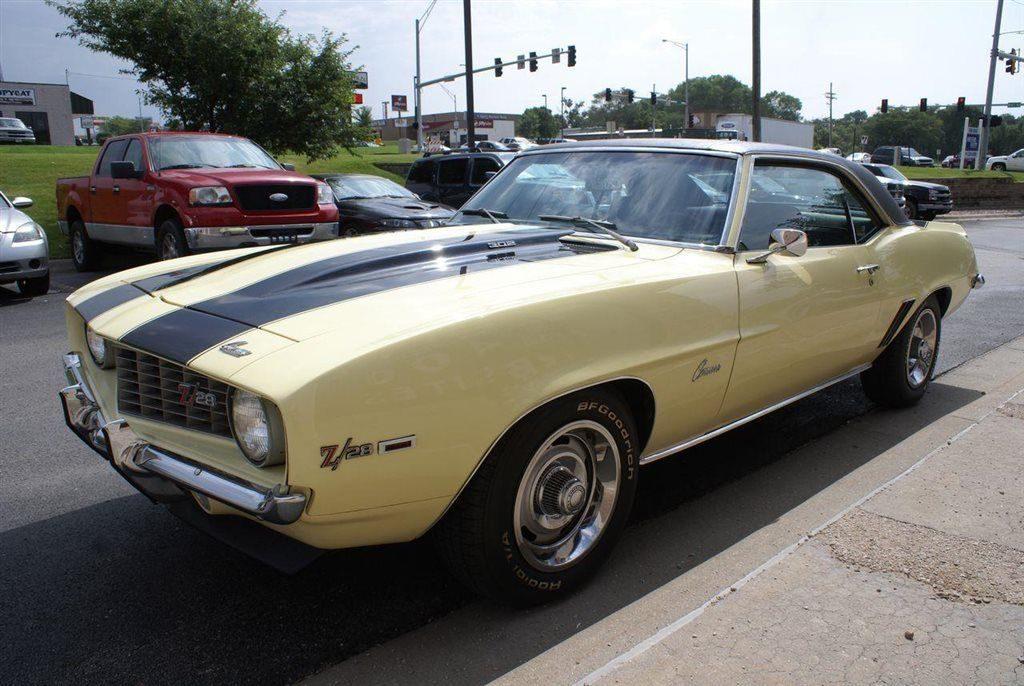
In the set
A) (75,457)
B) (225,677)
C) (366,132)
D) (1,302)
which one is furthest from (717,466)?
(366,132)

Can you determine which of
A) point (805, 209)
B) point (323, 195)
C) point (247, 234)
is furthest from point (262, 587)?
point (323, 195)

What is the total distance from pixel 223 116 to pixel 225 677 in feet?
49.2

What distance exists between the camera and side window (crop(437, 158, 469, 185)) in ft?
48.6

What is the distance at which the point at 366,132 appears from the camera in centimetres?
1766

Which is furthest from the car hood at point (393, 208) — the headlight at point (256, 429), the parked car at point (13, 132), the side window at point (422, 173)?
the parked car at point (13, 132)

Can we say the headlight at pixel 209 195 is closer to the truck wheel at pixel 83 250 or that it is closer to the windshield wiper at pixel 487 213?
the truck wheel at pixel 83 250

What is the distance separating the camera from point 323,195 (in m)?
10.3

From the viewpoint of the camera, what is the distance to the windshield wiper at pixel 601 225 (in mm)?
3422

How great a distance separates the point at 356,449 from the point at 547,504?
0.82 metres

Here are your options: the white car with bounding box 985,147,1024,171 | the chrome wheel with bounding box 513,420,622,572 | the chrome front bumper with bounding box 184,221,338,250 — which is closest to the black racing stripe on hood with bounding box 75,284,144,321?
the chrome wheel with bounding box 513,420,622,572

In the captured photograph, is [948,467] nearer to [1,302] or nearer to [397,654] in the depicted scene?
[397,654]

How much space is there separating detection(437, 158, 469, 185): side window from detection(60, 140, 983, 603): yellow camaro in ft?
35.3

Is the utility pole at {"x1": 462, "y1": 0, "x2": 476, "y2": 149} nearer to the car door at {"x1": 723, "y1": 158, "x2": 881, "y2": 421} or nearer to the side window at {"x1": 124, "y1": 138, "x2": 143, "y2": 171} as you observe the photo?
the side window at {"x1": 124, "y1": 138, "x2": 143, "y2": 171}

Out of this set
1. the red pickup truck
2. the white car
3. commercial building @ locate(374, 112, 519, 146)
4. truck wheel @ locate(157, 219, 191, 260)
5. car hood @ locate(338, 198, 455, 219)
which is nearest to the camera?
the red pickup truck
